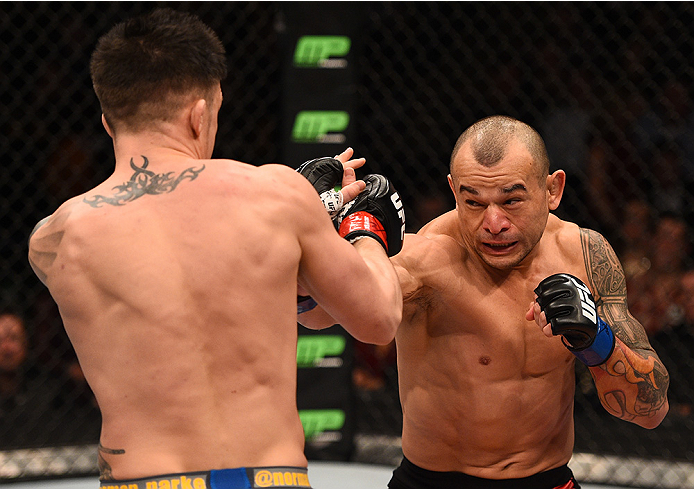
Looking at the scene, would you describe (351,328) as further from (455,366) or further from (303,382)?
(303,382)

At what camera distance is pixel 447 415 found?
5.41 feet

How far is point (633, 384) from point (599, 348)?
175 millimetres

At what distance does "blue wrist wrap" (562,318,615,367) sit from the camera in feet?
4.68

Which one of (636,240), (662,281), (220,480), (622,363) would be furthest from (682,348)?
(220,480)

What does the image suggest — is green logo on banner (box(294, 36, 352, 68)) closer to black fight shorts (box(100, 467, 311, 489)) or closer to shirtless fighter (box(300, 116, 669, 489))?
shirtless fighter (box(300, 116, 669, 489))

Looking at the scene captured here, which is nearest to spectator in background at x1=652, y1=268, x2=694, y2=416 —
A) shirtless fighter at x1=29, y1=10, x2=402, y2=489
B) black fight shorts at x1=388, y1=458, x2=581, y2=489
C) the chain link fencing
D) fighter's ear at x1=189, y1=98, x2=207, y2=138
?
the chain link fencing

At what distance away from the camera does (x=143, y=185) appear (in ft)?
3.63

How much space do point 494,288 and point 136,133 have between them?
2.85 ft

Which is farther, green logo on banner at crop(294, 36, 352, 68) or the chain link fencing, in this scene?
the chain link fencing

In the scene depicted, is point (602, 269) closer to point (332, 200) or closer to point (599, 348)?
Result: point (599, 348)

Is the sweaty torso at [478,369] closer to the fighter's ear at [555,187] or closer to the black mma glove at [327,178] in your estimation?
the fighter's ear at [555,187]

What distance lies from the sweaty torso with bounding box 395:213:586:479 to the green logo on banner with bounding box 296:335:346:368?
50.8 inches

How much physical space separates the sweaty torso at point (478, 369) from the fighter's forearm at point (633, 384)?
0.39ft

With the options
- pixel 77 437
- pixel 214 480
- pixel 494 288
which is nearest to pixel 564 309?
pixel 494 288
